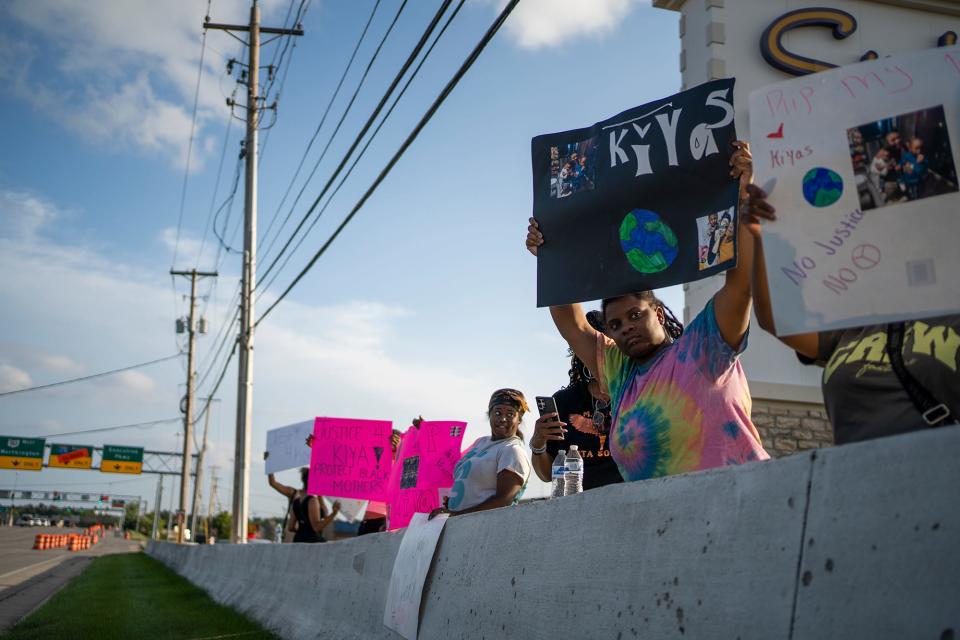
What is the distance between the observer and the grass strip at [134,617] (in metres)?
7.49

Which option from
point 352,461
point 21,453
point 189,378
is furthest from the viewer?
point 21,453

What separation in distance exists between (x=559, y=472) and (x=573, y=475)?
17cm

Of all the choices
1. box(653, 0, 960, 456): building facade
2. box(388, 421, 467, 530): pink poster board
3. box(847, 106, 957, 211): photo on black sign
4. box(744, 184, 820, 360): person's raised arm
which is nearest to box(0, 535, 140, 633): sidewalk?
box(388, 421, 467, 530): pink poster board

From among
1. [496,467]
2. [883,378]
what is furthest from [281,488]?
[883,378]

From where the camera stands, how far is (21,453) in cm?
5831

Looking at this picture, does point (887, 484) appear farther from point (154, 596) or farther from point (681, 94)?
point (154, 596)

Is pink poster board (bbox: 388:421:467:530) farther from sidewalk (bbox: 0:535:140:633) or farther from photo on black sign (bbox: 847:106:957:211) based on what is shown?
photo on black sign (bbox: 847:106:957:211)

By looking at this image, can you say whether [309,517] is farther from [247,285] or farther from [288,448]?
[247,285]

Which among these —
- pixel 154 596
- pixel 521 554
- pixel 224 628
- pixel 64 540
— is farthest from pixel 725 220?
pixel 64 540

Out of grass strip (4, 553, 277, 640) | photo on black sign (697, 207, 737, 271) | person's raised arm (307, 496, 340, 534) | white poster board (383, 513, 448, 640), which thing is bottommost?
grass strip (4, 553, 277, 640)

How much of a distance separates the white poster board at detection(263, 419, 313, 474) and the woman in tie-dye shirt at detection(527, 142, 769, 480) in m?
8.70

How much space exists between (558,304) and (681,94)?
3.43 ft

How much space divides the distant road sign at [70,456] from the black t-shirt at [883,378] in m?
62.5

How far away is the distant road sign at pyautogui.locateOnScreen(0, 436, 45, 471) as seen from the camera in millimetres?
58000
